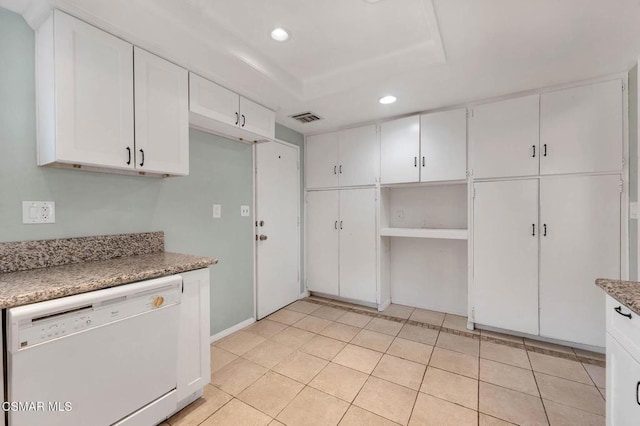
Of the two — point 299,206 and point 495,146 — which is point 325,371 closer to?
point 299,206

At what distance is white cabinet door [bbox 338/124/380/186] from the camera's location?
3.26m

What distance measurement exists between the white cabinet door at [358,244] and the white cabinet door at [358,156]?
6.2 inches

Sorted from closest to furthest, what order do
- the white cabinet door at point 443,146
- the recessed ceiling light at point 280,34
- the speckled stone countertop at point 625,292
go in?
the speckled stone countertop at point 625,292 → the recessed ceiling light at point 280,34 → the white cabinet door at point 443,146

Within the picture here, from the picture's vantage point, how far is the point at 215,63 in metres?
1.95

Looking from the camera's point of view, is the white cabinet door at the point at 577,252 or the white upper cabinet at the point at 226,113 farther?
the white cabinet door at the point at 577,252

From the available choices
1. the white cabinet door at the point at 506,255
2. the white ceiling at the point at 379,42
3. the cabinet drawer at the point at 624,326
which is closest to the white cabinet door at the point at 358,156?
the white ceiling at the point at 379,42

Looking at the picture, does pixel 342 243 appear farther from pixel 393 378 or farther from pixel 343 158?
pixel 393 378

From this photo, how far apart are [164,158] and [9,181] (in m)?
0.75

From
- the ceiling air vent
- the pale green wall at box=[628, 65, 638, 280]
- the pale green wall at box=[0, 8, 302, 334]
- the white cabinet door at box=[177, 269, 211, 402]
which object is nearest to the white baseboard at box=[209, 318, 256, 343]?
the pale green wall at box=[0, 8, 302, 334]

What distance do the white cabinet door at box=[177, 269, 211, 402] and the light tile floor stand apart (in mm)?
189

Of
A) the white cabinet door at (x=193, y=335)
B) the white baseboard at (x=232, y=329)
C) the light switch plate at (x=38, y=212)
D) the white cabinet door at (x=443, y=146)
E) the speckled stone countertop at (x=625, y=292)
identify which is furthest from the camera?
the white cabinet door at (x=443, y=146)

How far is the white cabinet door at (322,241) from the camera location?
3578 millimetres

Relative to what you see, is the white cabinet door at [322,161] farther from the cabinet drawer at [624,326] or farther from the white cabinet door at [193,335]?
the cabinet drawer at [624,326]

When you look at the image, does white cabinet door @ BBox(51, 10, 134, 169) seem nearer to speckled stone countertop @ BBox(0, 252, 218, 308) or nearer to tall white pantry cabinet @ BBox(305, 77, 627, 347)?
speckled stone countertop @ BBox(0, 252, 218, 308)
